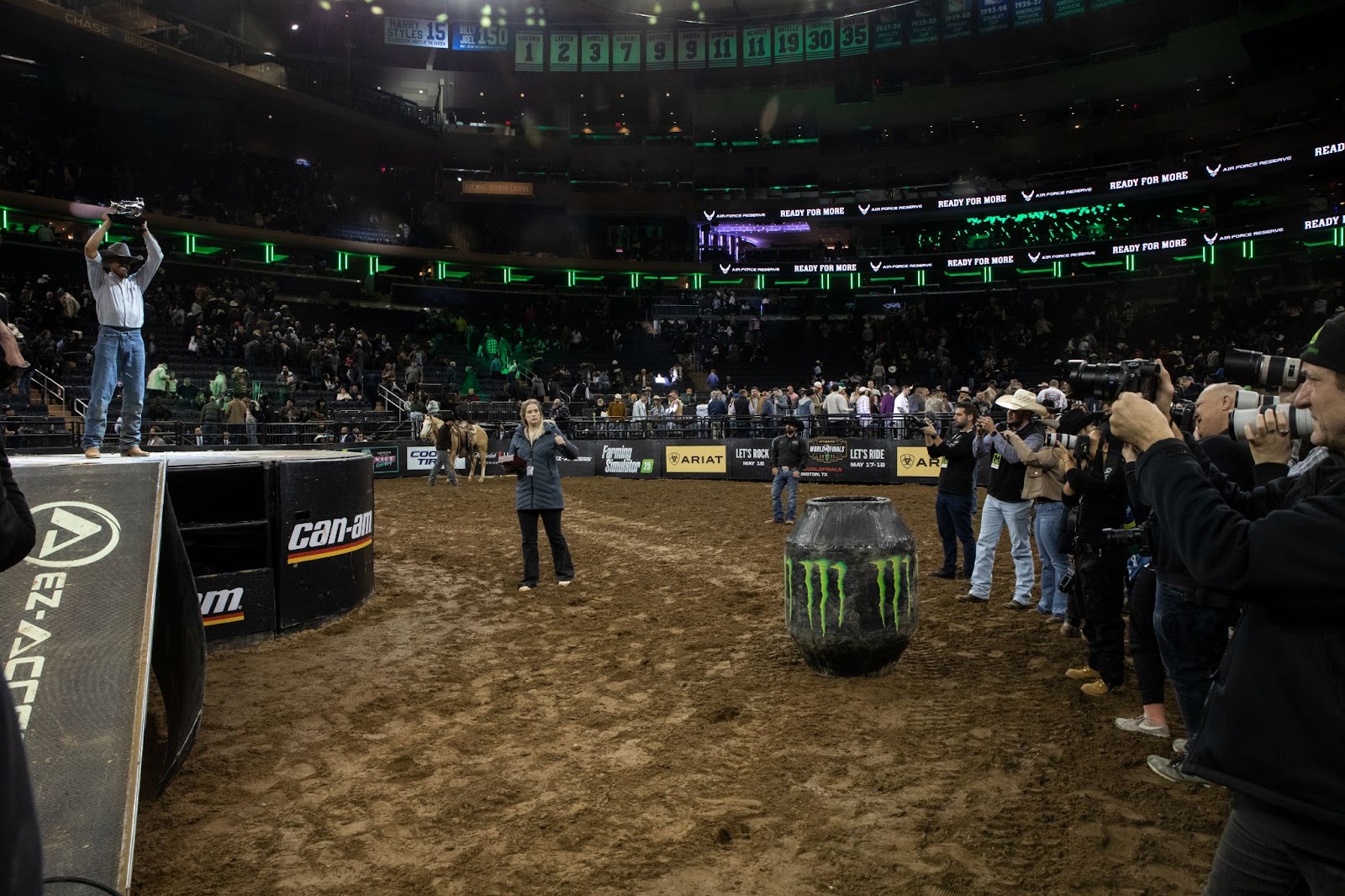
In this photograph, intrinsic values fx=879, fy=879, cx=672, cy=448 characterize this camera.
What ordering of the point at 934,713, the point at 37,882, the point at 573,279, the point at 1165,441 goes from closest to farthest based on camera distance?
the point at 37,882 → the point at 1165,441 → the point at 934,713 → the point at 573,279

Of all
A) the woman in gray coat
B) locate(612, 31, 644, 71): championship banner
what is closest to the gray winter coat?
the woman in gray coat

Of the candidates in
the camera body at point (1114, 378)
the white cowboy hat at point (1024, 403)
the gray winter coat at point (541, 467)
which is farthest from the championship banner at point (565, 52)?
the camera body at point (1114, 378)

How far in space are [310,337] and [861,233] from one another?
2908 cm

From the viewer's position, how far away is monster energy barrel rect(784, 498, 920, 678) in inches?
249

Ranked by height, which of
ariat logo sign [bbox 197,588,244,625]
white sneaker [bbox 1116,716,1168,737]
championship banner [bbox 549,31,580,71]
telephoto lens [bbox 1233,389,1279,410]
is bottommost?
white sneaker [bbox 1116,716,1168,737]

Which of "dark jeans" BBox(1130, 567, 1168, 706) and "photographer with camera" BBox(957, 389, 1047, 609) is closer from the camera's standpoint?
"dark jeans" BBox(1130, 567, 1168, 706)

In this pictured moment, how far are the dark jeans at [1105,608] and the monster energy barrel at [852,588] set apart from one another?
1193mm

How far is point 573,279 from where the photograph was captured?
4775 centimetres

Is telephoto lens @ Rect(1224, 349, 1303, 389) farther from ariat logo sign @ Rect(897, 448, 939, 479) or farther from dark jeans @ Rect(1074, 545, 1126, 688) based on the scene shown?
ariat logo sign @ Rect(897, 448, 939, 479)

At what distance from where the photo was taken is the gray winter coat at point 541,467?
31.8 feet

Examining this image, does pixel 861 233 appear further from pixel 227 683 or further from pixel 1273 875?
pixel 1273 875

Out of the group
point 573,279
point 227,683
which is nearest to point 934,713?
point 227,683

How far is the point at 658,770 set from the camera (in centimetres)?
493

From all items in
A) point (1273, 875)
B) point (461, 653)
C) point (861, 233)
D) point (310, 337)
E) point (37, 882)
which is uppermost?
point (861, 233)
